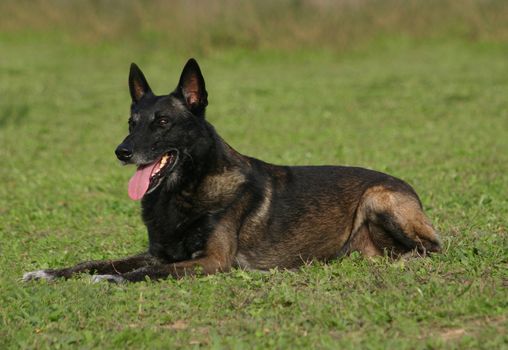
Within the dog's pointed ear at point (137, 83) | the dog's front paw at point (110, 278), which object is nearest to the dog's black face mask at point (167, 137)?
the dog's pointed ear at point (137, 83)

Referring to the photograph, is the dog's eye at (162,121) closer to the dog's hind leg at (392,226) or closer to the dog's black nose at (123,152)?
the dog's black nose at (123,152)

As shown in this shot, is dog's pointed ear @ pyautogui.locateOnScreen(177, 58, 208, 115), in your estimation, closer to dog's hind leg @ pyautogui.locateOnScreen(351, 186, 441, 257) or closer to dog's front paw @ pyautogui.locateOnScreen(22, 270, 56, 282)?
dog's hind leg @ pyautogui.locateOnScreen(351, 186, 441, 257)

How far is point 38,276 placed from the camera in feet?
24.4

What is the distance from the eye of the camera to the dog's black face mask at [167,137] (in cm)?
746

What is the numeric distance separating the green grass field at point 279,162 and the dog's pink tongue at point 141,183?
0.86m

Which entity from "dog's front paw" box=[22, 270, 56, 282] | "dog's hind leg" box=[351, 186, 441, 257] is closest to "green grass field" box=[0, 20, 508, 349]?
"dog's front paw" box=[22, 270, 56, 282]

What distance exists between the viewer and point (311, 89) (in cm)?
2198

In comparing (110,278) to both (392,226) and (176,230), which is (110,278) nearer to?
(176,230)

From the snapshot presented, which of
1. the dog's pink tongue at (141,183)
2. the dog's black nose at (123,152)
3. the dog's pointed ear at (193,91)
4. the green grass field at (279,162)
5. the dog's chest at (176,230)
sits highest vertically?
the dog's pointed ear at (193,91)

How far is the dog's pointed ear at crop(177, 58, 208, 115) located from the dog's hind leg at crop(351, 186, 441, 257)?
1.70 m

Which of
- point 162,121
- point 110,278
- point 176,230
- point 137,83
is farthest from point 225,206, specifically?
point 137,83

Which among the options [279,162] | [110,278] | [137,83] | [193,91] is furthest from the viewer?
[279,162]

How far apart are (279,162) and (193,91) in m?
6.41

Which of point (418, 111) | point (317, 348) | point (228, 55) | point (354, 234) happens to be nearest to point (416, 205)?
point (354, 234)
